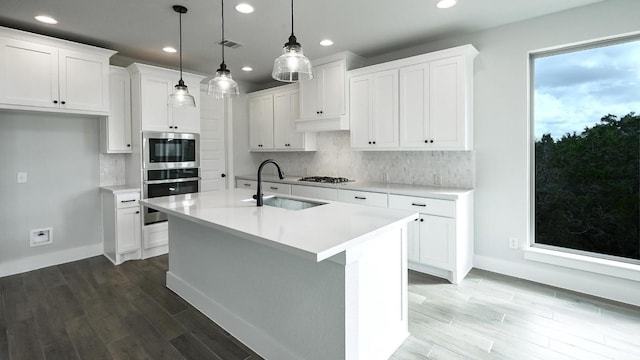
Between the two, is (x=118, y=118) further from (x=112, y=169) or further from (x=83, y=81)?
(x=112, y=169)

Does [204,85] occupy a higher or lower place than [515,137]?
higher

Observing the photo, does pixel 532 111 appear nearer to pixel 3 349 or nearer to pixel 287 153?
pixel 287 153

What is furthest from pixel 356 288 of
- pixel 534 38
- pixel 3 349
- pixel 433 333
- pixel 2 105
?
pixel 2 105

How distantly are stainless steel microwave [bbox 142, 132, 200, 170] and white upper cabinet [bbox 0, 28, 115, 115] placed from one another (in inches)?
23.4

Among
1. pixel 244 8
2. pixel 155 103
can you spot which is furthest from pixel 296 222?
pixel 155 103

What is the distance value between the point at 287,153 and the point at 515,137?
3.49 m

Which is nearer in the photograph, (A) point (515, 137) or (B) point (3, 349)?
(B) point (3, 349)

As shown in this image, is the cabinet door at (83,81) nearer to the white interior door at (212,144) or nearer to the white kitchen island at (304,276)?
the white interior door at (212,144)

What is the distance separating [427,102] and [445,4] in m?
0.96

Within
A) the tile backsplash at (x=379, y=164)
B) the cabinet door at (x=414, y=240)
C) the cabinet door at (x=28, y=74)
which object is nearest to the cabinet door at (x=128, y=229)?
the cabinet door at (x=28, y=74)

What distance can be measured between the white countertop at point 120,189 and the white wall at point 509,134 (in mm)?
4015

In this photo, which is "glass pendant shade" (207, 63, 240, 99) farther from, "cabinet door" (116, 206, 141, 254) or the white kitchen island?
"cabinet door" (116, 206, 141, 254)

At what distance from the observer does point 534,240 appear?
131 inches

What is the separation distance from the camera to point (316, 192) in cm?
431
